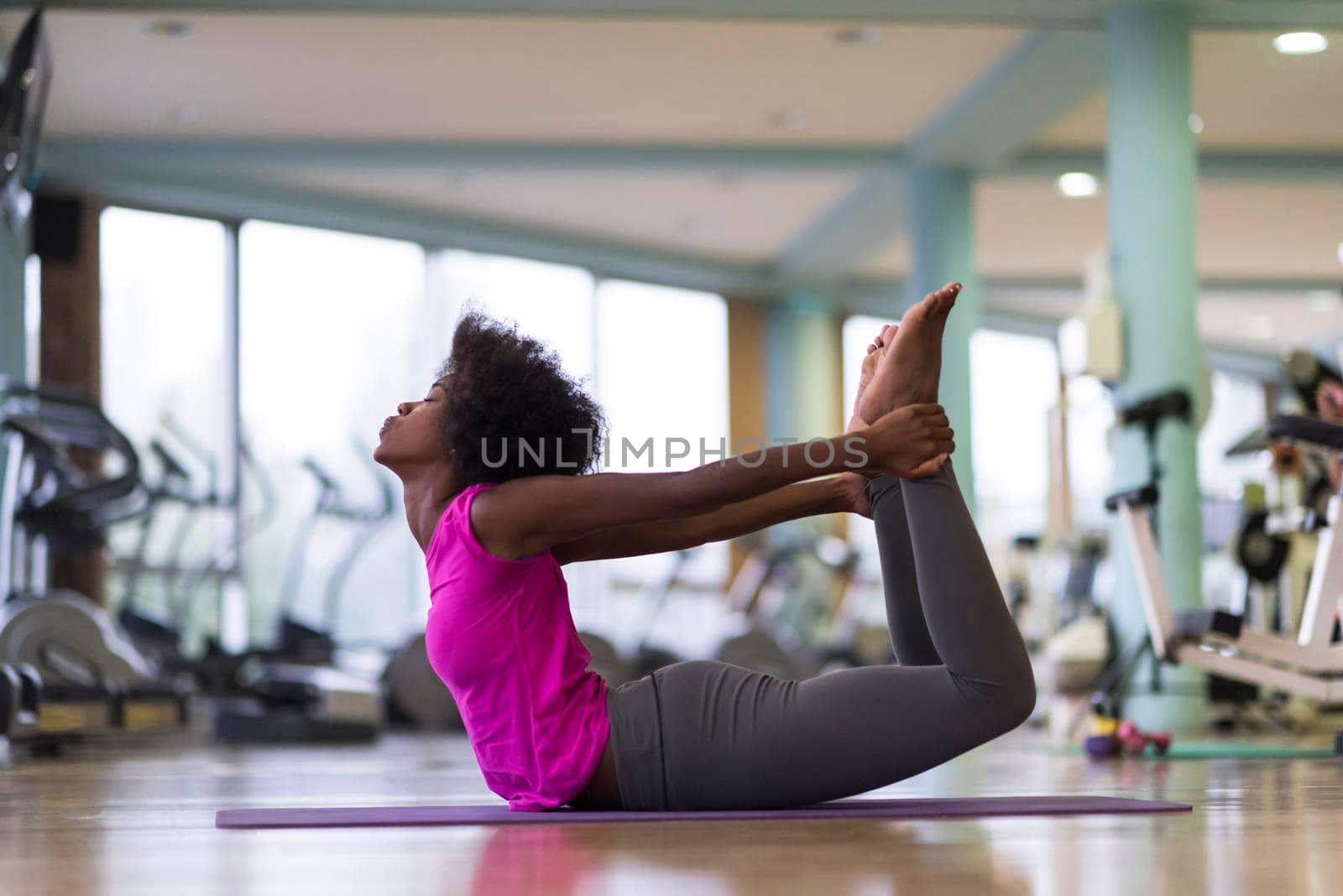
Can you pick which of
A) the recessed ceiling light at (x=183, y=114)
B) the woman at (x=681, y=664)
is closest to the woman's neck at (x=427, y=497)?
the woman at (x=681, y=664)

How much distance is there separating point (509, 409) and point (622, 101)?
5.37 m

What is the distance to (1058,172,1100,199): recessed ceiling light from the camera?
8.09 m

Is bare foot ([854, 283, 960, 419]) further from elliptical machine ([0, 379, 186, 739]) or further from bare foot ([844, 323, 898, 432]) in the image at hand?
elliptical machine ([0, 379, 186, 739])

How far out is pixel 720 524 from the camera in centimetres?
224

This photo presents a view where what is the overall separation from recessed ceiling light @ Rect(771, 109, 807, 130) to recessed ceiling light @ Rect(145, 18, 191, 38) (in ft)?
9.00

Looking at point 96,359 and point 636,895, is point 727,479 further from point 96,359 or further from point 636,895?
point 96,359

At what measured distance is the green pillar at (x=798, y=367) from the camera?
10.9m

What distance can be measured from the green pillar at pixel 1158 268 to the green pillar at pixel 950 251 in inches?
83.9

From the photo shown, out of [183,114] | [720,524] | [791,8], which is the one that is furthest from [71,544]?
[720,524]

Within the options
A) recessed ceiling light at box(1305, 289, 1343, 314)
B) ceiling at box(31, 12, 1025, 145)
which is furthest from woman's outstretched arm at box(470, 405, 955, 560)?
recessed ceiling light at box(1305, 289, 1343, 314)

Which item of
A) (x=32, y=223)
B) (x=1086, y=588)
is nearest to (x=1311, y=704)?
(x=1086, y=588)

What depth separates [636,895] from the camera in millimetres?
1375

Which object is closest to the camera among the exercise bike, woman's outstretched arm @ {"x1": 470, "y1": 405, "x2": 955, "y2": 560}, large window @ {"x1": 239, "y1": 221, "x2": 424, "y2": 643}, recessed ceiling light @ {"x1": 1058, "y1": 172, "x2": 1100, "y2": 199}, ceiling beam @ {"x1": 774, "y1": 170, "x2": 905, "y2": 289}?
woman's outstretched arm @ {"x1": 470, "y1": 405, "x2": 955, "y2": 560}

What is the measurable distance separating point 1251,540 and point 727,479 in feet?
12.8
